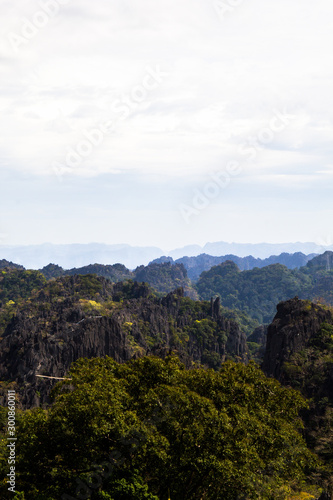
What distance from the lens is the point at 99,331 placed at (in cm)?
7469

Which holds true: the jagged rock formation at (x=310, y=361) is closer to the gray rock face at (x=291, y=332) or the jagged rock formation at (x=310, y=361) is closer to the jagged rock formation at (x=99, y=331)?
the gray rock face at (x=291, y=332)

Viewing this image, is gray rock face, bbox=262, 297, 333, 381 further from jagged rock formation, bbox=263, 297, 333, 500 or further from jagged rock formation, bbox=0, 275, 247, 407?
jagged rock formation, bbox=0, 275, 247, 407

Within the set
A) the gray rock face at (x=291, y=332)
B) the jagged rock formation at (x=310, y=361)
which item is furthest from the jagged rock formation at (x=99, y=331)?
the jagged rock formation at (x=310, y=361)

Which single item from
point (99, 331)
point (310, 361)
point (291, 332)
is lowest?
point (310, 361)

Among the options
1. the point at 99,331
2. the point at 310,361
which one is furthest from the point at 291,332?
the point at 99,331

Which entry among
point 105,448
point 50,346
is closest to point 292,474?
point 105,448

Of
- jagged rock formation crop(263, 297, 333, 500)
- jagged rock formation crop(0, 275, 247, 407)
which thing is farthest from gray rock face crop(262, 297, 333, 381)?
jagged rock formation crop(0, 275, 247, 407)

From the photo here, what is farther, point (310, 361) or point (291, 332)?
point (291, 332)

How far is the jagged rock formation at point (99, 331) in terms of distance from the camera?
215 feet

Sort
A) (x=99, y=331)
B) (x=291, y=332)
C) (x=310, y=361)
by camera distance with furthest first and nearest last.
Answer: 1. (x=99, y=331)
2. (x=291, y=332)
3. (x=310, y=361)

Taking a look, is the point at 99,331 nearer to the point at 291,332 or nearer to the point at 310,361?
the point at 291,332

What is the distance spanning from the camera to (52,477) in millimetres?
21094

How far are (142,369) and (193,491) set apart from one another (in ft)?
21.4

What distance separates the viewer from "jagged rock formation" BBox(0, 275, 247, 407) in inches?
2579
